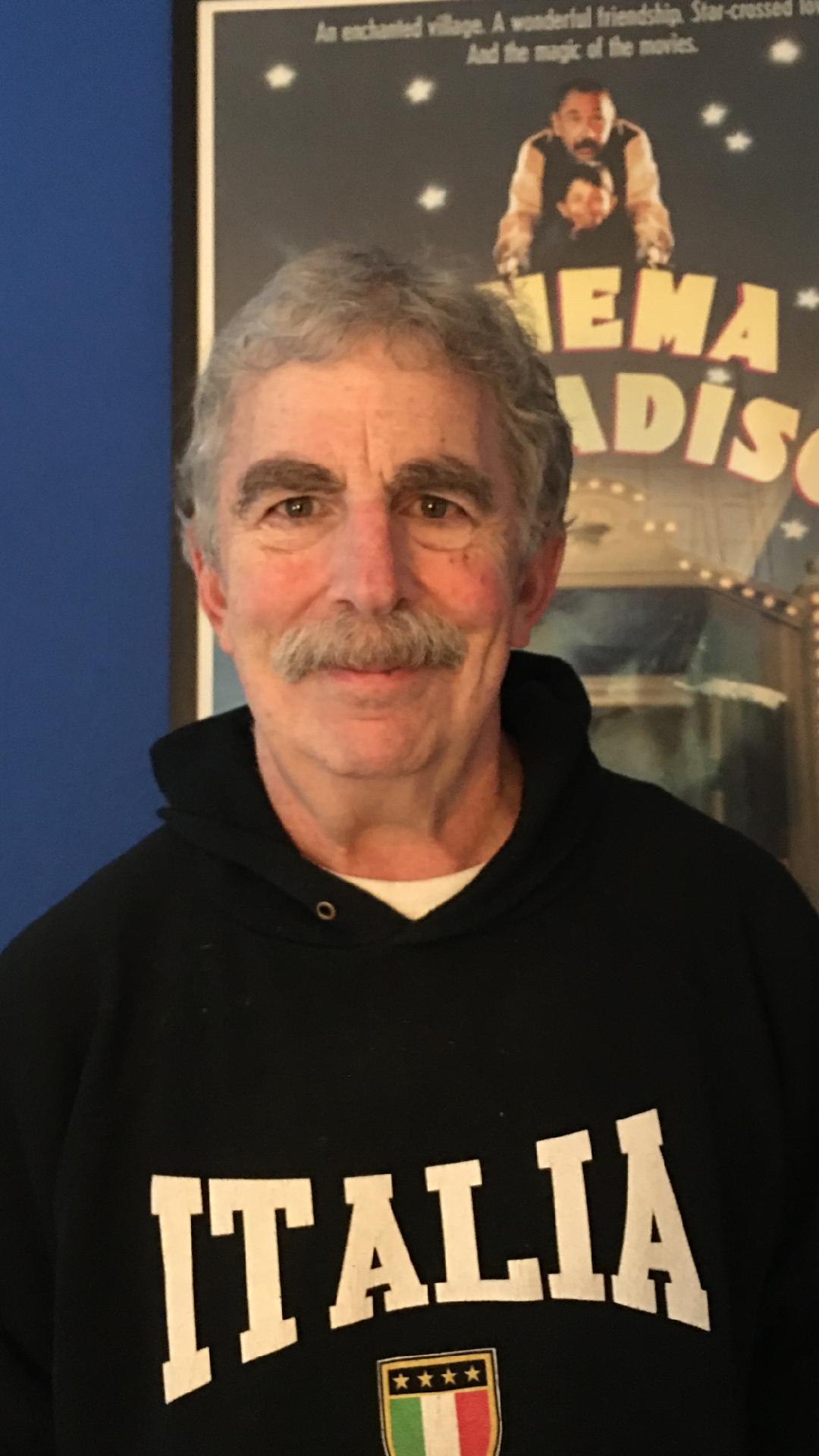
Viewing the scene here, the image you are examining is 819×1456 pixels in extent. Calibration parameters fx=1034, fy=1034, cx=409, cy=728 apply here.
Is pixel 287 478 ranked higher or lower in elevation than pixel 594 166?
lower

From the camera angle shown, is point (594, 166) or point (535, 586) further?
point (594, 166)

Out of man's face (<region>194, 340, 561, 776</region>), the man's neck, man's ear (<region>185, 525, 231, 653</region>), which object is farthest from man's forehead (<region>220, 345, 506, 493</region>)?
the man's neck

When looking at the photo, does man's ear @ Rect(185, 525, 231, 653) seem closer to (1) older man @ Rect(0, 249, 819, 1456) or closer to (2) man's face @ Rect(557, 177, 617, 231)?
(1) older man @ Rect(0, 249, 819, 1456)

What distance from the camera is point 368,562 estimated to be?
772 millimetres

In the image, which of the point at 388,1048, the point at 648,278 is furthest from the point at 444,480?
the point at 648,278

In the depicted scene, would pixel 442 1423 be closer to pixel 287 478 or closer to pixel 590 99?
pixel 287 478

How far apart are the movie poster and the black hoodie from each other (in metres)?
0.34

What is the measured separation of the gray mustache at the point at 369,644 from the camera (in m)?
0.78

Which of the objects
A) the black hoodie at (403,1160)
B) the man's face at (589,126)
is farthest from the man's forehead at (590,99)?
the black hoodie at (403,1160)

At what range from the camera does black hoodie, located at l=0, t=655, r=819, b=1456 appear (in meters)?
0.75

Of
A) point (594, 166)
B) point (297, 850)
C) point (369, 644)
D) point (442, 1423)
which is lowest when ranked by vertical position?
point (442, 1423)

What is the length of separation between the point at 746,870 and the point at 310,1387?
0.56 m

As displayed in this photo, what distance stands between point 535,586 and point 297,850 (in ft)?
1.05

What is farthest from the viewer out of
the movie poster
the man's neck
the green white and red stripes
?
the movie poster
